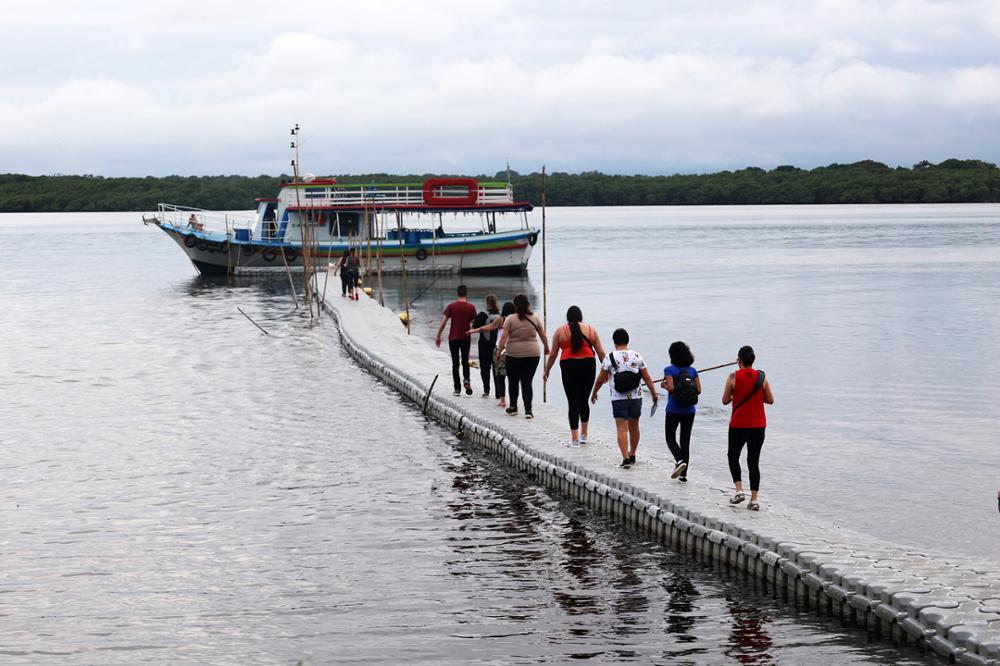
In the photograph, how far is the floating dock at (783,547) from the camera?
7957 mm

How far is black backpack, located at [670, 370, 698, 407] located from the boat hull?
1577 inches

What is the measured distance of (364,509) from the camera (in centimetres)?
1234

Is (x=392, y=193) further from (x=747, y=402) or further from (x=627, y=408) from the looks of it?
(x=747, y=402)

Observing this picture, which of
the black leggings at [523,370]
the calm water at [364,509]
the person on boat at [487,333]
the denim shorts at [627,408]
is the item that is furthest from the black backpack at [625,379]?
the person on boat at [487,333]

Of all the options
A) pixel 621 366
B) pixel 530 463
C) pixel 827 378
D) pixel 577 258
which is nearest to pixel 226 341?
pixel 827 378

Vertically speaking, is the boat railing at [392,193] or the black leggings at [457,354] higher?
the boat railing at [392,193]

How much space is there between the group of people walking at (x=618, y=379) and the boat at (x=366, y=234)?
33.6m

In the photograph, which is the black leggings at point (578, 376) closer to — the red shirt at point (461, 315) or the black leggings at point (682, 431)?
the black leggings at point (682, 431)

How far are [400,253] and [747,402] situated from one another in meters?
42.0

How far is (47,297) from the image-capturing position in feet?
149

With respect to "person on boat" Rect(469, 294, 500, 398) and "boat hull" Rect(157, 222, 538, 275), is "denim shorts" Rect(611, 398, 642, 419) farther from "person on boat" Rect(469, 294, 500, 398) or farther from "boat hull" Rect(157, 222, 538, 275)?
"boat hull" Rect(157, 222, 538, 275)

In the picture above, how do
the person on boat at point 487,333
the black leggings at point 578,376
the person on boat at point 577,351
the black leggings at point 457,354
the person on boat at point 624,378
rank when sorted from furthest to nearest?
the black leggings at point 457,354, the person on boat at point 487,333, the black leggings at point 578,376, the person on boat at point 577,351, the person on boat at point 624,378

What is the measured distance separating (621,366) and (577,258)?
200ft

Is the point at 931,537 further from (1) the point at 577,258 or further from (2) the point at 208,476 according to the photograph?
(1) the point at 577,258
